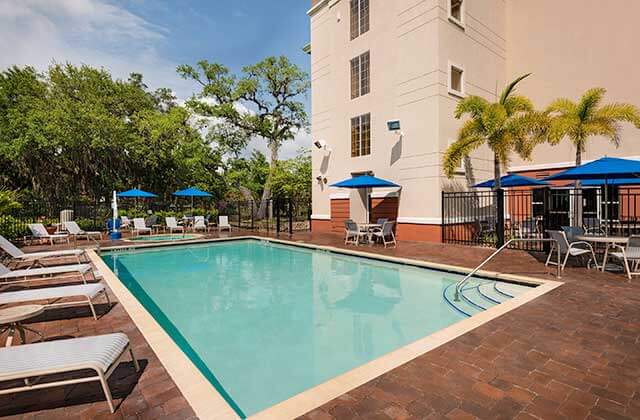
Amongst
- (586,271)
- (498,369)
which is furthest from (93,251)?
(586,271)

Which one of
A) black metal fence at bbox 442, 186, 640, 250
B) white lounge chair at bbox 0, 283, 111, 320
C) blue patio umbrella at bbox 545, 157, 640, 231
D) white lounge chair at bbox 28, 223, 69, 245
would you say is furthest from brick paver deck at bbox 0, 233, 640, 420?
white lounge chair at bbox 28, 223, 69, 245

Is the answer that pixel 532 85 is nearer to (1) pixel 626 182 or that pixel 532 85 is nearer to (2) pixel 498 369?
(1) pixel 626 182

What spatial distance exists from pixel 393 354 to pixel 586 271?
6.23m

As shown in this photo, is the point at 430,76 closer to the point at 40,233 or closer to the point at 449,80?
the point at 449,80

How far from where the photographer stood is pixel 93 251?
11477 mm

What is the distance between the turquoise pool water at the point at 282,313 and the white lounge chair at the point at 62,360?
1.29 m

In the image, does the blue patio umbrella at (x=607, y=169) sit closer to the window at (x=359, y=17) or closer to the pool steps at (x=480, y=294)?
the pool steps at (x=480, y=294)

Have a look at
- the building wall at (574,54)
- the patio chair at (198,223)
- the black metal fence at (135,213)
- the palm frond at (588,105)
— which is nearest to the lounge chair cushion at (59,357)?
the black metal fence at (135,213)

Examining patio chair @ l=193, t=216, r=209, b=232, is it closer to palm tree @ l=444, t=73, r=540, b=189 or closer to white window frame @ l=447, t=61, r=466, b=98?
palm tree @ l=444, t=73, r=540, b=189

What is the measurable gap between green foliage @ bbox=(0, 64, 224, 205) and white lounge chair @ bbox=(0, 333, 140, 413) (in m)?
21.5

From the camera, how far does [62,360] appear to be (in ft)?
8.60

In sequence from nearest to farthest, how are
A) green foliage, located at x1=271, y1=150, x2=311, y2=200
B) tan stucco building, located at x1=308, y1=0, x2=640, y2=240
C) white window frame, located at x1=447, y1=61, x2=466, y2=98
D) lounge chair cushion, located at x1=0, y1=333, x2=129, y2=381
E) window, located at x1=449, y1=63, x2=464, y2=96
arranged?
lounge chair cushion, located at x1=0, y1=333, x2=129, y2=381 < tan stucco building, located at x1=308, y1=0, x2=640, y2=240 < white window frame, located at x1=447, y1=61, x2=466, y2=98 < window, located at x1=449, y1=63, x2=464, y2=96 < green foliage, located at x1=271, y1=150, x2=311, y2=200

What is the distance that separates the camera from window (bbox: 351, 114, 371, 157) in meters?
15.2

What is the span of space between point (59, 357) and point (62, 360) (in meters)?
0.08
